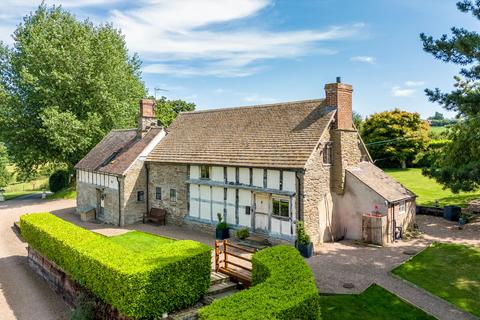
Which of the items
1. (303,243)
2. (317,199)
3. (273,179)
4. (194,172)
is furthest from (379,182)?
(194,172)

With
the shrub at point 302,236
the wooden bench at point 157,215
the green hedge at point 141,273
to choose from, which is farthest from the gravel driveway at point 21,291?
the shrub at point 302,236

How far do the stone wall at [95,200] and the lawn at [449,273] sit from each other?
19222mm

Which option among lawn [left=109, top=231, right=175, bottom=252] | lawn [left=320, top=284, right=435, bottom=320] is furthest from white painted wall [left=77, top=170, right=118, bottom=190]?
lawn [left=320, top=284, right=435, bottom=320]

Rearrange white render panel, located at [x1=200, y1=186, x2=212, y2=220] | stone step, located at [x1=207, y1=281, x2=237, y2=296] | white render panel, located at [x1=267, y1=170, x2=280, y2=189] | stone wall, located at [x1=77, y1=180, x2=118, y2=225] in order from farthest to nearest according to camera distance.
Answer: stone wall, located at [x1=77, y1=180, x2=118, y2=225] → white render panel, located at [x1=200, y1=186, x2=212, y2=220] → white render panel, located at [x1=267, y1=170, x2=280, y2=189] → stone step, located at [x1=207, y1=281, x2=237, y2=296]

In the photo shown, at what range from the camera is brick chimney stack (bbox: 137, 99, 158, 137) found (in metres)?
28.8

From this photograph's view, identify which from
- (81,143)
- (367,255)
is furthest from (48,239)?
(81,143)

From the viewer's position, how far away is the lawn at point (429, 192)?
29781mm

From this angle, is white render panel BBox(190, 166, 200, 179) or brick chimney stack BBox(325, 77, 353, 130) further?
white render panel BBox(190, 166, 200, 179)

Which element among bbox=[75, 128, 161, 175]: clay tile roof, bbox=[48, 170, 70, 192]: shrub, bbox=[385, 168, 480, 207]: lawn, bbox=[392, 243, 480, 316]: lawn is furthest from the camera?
bbox=[48, 170, 70, 192]: shrub

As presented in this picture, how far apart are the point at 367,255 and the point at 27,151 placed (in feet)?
113

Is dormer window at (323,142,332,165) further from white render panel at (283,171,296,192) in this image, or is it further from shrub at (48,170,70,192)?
shrub at (48,170,70,192)

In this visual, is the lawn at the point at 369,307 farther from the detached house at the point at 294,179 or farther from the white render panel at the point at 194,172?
the white render panel at the point at 194,172

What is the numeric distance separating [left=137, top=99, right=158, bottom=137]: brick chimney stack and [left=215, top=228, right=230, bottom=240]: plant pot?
1230 centimetres

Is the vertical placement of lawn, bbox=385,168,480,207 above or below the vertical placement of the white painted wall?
below
